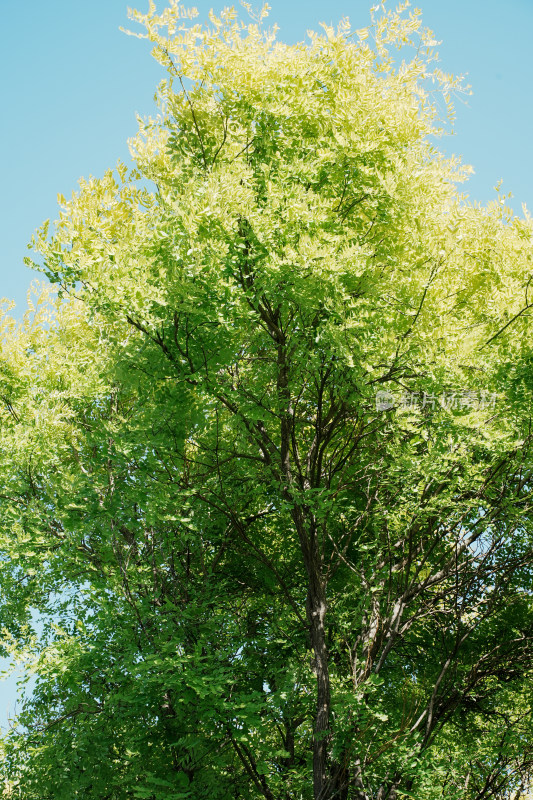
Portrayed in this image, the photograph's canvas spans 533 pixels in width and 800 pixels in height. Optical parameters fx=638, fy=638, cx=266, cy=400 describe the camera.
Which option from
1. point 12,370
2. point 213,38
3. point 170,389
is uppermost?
point 213,38

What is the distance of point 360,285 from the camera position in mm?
7594

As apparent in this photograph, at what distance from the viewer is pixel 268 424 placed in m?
10.3

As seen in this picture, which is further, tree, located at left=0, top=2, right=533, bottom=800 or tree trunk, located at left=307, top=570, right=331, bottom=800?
tree trunk, located at left=307, top=570, right=331, bottom=800

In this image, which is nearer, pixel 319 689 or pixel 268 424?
pixel 319 689

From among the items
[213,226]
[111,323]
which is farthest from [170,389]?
[213,226]

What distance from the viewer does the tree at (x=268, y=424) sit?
7441 mm

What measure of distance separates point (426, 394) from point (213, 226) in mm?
3270

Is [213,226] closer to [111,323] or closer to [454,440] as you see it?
[111,323]

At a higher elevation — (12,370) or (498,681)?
(12,370)

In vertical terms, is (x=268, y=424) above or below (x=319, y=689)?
above

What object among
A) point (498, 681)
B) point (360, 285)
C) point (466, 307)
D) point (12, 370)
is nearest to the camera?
point (360, 285)

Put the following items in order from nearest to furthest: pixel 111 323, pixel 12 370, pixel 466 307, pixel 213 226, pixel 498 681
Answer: pixel 213 226 < pixel 111 323 < pixel 466 307 < pixel 498 681 < pixel 12 370

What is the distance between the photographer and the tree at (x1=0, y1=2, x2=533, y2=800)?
7.44 meters

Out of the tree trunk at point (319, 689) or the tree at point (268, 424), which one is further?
the tree trunk at point (319, 689)
